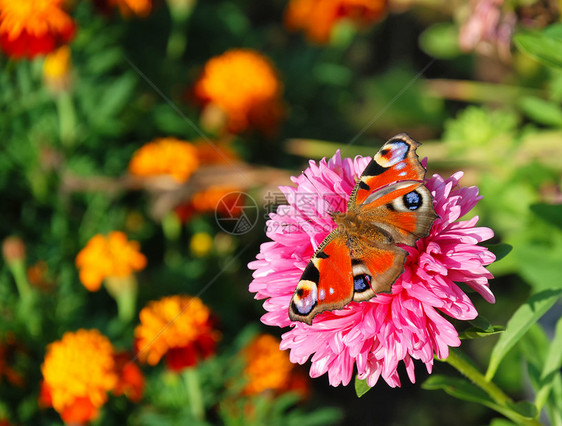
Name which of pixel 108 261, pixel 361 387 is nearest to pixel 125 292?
pixel 108 261

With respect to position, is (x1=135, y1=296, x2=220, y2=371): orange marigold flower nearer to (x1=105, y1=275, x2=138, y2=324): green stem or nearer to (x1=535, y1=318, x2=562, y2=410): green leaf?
(x1=105, y1=275, x2=138, y2=324): green stem

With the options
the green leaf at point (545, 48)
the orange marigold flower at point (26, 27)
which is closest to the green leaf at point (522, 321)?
the green leaf at point (545, 48)

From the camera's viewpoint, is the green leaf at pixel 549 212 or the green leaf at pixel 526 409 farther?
the green leaf at pixel 549 212

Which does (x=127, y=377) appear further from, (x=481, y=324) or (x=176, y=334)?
(x=481, y=324)

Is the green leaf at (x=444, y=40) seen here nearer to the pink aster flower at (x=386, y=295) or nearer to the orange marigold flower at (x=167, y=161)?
the orange marigold flower at (x=167, y=161)

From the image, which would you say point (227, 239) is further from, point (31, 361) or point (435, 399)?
point (435, 399)

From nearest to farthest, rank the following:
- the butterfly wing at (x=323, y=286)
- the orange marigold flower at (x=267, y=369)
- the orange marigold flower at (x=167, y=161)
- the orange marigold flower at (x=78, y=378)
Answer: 1. the butterfly wing at (x=323, y=286)
2. the orange marigold flower at (x=78, y=378)
3. the orange marigold flower at (x=267, y=369)
4. the orange marigold flower at (x=167, y=161)
